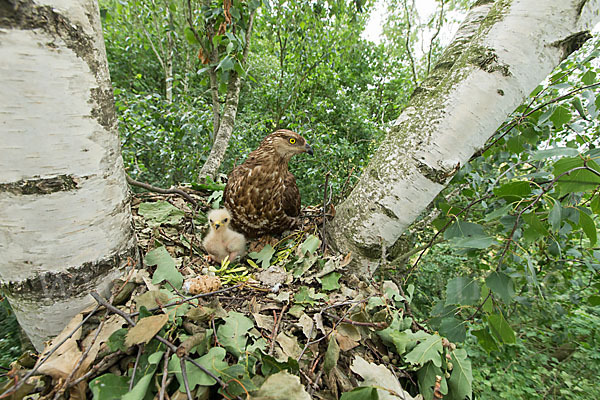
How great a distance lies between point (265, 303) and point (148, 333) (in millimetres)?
481

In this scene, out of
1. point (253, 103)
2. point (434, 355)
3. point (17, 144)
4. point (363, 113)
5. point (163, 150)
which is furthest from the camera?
point (253, 103)

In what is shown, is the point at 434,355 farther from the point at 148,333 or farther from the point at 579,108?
the point at 579,108

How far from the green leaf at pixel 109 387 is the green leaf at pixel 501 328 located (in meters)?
1.19

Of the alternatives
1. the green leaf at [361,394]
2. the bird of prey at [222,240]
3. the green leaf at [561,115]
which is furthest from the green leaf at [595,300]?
the bird of prey at [222,240]

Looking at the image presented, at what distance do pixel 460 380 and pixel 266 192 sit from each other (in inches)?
53.6

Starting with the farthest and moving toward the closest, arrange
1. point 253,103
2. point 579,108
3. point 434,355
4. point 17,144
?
point 253,103
point 579,108
point 434,355
point 17,144

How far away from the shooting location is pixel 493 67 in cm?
100

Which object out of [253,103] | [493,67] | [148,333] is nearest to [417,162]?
[493,67]

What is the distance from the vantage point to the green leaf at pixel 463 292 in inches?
37.9

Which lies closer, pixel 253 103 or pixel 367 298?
pixel 367 298

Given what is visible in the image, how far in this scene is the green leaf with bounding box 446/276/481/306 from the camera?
96 centimetres

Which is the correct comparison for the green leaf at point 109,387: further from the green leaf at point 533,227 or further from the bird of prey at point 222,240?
the green leaf at point 533,227

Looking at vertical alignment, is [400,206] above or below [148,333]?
above

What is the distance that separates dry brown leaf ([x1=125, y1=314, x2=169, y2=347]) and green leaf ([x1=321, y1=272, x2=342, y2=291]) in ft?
2.14
